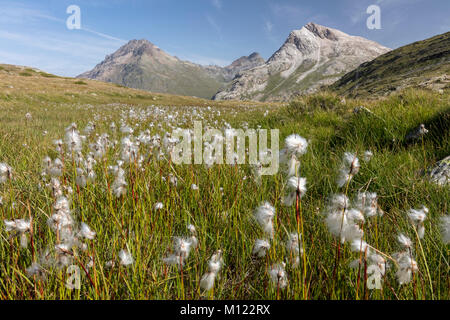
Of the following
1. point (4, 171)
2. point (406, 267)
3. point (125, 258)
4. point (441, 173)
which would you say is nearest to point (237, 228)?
point (125, 258)

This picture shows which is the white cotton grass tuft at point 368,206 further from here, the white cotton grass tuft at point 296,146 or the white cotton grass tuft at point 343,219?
the white cotton grass tuft at point 296,146

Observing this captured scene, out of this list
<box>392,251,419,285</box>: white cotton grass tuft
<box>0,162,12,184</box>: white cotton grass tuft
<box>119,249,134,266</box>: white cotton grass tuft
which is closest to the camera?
<box>392,251,419,285</box>: white cotton grass tuft

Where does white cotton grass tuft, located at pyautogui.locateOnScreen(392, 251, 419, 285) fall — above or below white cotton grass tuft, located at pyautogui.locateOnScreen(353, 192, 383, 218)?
below

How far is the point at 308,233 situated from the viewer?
207 cm

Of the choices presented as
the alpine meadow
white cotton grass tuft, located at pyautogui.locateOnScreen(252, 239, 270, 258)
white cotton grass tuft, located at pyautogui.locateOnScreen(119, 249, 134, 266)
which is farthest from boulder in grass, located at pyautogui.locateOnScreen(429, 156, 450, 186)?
white cotton grass tuft, located at pyautogui.locateOnScreen(119, 249, 134, 266)

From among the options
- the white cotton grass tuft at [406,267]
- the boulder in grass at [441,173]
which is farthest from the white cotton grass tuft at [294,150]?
the boulder in grass at [441,173]

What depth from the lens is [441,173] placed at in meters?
2.84

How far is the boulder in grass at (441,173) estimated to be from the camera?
267 centimetres

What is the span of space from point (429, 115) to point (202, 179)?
14.4 feet

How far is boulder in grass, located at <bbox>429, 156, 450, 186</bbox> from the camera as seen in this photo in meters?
2.67

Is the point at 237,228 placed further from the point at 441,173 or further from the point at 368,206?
the point at 441,173

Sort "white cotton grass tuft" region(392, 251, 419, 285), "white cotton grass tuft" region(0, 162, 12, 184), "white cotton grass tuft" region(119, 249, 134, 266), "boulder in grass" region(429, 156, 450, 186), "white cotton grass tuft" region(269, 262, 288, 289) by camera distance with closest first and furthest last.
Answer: "white cotton grass tuft" region(392, 251, 419, 285), "white cotton grass tuft" region(269, 262, 288, 289), "white cotton grass tuft" region(119, 249, 134, 266), "white cotton grass tuft" region(0, 162, 12, 184), "boulder in grass" region(429, 156, 450, 186)

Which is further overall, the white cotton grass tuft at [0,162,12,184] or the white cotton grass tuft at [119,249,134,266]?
the white cotton grass tuft at [0,162,12,184]

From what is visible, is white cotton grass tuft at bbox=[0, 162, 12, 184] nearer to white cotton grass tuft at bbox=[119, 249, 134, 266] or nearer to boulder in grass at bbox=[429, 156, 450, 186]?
white cotton grass tuft at bbox=[119, 249, 134, 266]
